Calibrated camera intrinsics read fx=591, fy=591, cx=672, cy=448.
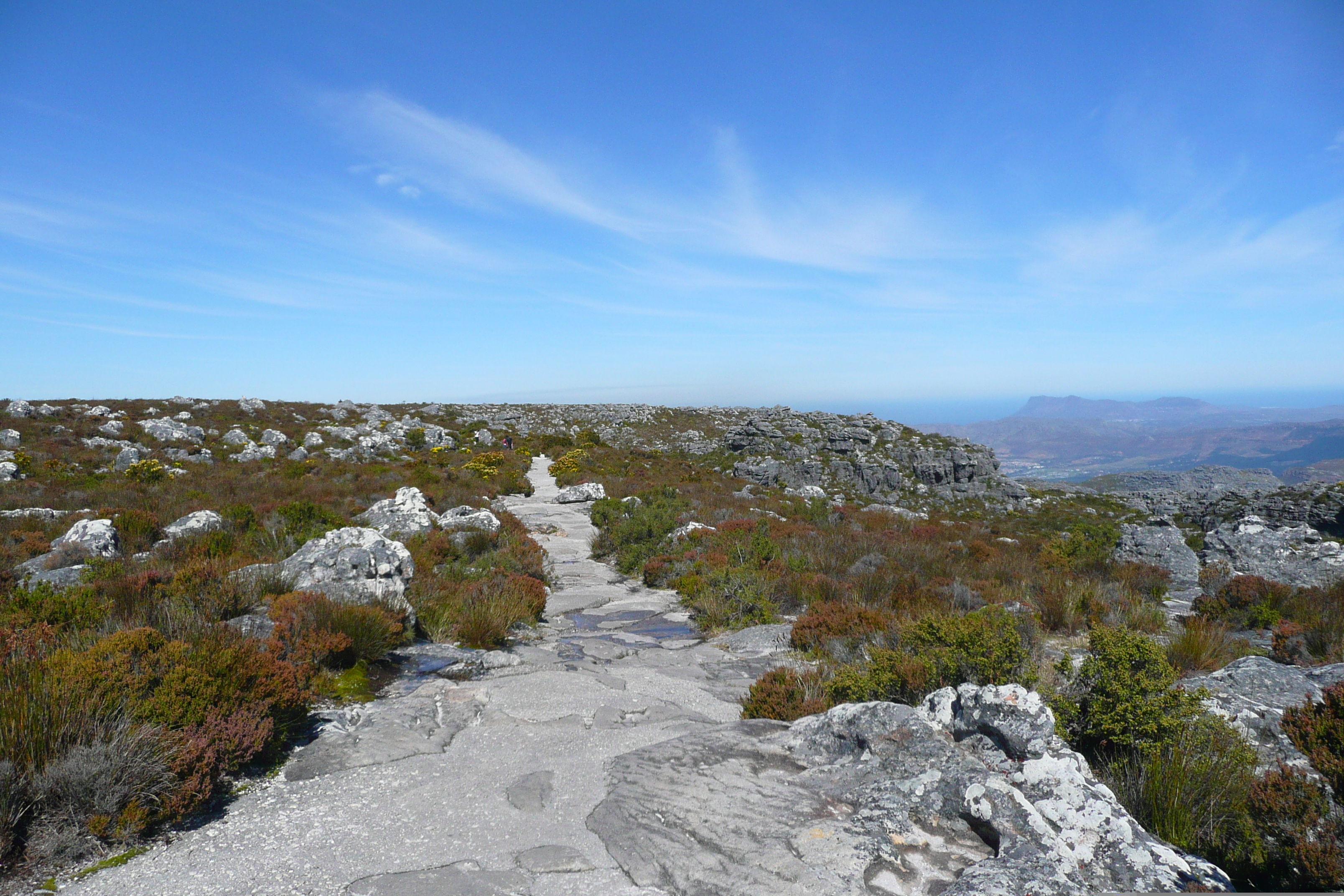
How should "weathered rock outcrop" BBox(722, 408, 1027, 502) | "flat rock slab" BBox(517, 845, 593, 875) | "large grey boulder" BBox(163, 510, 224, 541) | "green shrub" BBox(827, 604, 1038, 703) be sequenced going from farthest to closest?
"weathered rock outcrop" BBox(722, 408, 1027, 502)
"large grey boulder" BBox(163, 510, 224, 541)
"green shrub" BBox(827, 604, 1038, 703)
"flat rock slab" BBox(517, 845, 593, 875)

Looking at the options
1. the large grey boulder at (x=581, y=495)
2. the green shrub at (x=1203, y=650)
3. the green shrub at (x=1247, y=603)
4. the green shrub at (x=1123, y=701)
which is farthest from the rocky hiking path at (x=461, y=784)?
the large grey boulder at (x=581, y=495)

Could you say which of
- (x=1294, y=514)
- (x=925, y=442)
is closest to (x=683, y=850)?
(x=1294, y=514)

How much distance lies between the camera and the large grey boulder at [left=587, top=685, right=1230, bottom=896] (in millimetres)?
3529

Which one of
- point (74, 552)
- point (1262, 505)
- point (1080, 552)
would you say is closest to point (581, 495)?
point (74, 552)

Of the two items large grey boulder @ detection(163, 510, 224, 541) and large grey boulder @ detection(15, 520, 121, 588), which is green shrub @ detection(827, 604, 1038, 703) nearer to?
large grey boulder @ detection(15, 520, 121, 588)

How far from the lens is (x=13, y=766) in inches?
137

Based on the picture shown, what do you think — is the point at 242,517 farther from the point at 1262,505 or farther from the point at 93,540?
the point at 1262,505

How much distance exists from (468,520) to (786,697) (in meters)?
12.2

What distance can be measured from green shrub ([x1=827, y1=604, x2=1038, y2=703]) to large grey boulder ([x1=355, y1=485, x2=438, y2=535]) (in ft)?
39.0

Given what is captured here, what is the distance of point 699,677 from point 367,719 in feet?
13.1

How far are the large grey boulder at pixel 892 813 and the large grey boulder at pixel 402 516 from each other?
→ 38.2ft

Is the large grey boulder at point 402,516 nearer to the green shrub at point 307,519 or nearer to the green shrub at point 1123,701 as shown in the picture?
the green shrub at point 307,519

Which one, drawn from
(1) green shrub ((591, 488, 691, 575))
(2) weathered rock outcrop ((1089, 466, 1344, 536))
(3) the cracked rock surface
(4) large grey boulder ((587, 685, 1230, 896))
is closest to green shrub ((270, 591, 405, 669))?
(3) the cracked rock surface

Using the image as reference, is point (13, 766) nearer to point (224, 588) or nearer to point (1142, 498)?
point (224, 588)
